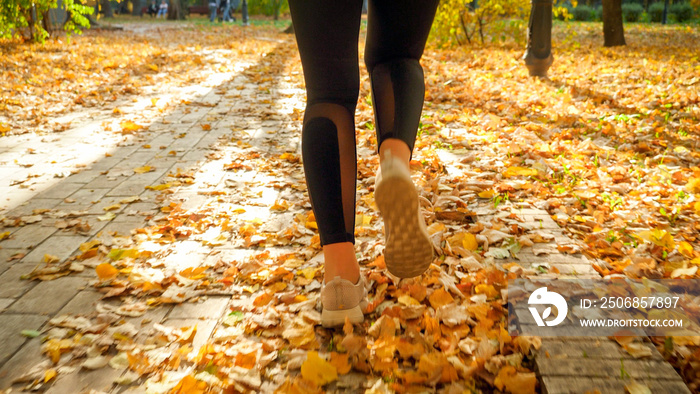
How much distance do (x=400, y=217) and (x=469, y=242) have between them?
979mm

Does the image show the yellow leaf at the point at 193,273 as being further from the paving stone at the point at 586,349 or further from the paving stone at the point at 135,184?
the paving stone at the point at 586,349

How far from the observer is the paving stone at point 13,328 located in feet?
5.09

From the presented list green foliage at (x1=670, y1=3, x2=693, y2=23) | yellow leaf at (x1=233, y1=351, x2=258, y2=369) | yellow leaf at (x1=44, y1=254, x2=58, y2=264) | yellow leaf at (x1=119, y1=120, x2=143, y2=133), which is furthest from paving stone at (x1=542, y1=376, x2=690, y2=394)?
green foliage at (x1=670, y1=3, x2=693, y2=23)

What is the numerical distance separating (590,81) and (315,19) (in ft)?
19.3

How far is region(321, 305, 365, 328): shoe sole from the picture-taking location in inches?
62.2

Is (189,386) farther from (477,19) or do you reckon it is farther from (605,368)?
(477,19)

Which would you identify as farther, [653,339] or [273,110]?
[273,110]

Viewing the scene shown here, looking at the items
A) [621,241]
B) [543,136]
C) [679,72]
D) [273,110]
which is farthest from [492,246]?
[679,72]

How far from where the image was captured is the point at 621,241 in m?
2.19

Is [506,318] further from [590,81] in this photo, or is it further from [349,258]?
[590,81]

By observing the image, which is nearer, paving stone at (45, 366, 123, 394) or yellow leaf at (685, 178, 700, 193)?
paving stone at (45, 366, 123, 394)

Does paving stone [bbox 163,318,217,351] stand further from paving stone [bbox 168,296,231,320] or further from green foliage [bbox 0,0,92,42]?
green foliage [bbox 0,0,92,42]

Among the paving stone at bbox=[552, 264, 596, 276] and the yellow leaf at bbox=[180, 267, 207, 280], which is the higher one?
the paving stone at bbox=[552, 264, 596, 276]

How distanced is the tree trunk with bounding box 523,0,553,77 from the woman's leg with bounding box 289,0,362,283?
5.73 m
